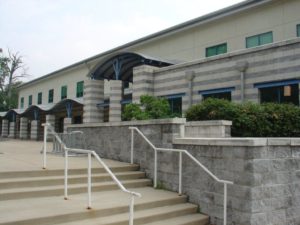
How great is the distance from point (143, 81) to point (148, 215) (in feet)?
39.7

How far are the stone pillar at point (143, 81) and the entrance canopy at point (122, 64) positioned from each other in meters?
0.65

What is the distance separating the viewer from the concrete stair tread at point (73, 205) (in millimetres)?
5918

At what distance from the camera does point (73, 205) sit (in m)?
6.66

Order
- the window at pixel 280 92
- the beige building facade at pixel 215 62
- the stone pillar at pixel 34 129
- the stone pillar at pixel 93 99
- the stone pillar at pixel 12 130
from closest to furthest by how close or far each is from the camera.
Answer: the window at pixel 280 92
the beige building facade at pixel 215 62
the stone pillar at pixel 93 99
the stone pillar at pixel 34 129
the stone pillar at pixel 12 130

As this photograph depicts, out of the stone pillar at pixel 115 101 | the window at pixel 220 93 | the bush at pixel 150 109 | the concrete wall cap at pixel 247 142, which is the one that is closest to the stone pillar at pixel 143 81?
the stone pillar at pixel 115 101

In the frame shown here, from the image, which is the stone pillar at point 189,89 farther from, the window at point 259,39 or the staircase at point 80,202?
the staircase at point 80,202

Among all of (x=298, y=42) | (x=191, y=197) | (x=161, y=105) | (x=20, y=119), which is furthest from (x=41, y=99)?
(x=191, y=197)

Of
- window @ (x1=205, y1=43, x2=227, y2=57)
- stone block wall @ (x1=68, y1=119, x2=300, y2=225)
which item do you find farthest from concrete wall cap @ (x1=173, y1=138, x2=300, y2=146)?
window @ (x1=205, y1=43, x2=227, y2=57)

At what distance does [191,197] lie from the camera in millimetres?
8125

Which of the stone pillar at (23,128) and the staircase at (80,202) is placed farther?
the stone pillar at (23,128)

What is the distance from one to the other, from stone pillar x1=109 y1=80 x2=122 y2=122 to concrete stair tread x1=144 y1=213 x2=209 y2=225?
44.3 feet

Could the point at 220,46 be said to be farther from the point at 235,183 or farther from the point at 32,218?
the point at 32,218

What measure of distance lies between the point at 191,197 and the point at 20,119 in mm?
34005

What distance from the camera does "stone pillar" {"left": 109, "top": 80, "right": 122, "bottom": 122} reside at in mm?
20750
